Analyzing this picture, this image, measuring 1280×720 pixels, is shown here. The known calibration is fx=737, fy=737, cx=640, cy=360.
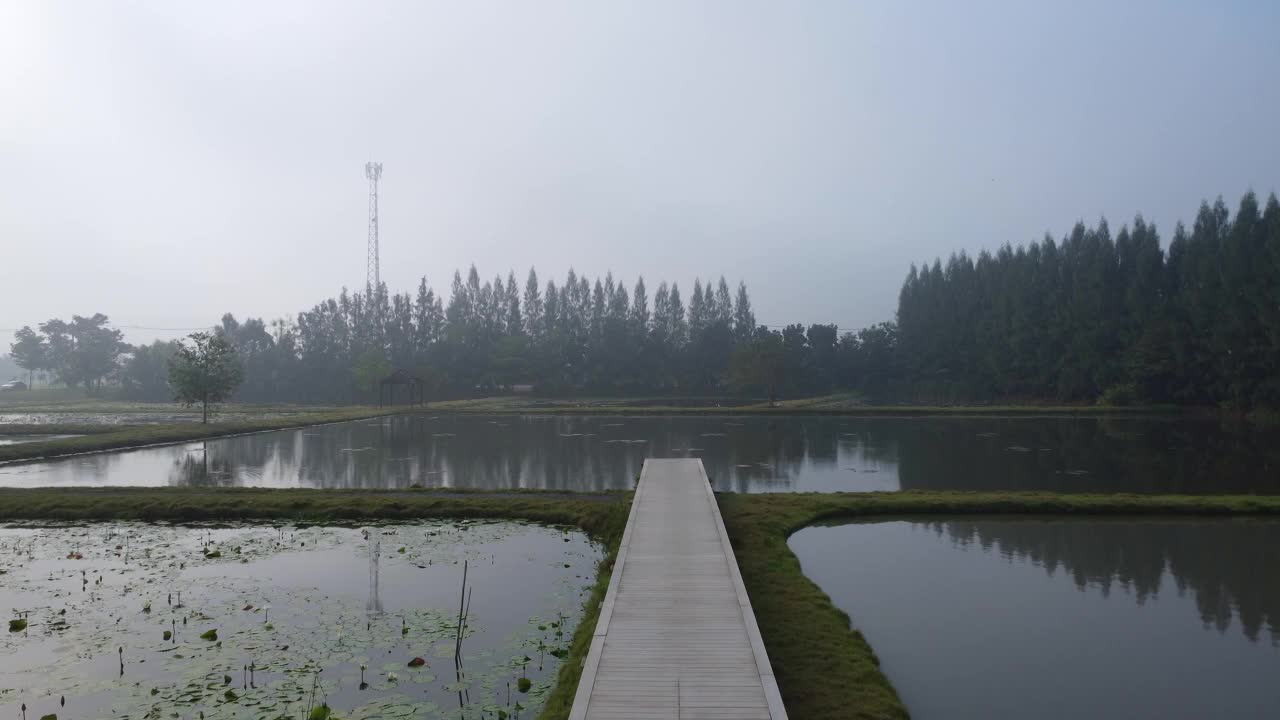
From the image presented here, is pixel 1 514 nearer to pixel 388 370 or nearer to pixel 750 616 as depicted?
pixel 750 616

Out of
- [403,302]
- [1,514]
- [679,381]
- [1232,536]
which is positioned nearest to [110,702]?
[1,514]

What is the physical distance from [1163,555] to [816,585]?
18.1 feet

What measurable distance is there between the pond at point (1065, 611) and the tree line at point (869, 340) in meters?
35.2

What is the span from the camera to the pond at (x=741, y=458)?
54.4ft

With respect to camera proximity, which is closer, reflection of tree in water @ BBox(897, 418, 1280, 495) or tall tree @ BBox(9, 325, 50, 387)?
reflection of tree in water @ BBox(897, 418, 1280, 495)

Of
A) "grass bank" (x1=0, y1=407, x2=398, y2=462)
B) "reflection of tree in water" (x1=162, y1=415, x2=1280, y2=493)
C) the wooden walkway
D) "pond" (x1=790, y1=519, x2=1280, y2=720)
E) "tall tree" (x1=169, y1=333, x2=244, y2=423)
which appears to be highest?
"tall tree" (x1=169, y1=333, x2=244, y2=423)

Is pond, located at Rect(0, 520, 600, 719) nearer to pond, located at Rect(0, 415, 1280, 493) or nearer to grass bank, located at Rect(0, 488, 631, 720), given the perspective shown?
grass bank, located at Rect(0, 488, 631, 720)

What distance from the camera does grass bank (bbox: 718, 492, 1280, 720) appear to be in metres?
5.68

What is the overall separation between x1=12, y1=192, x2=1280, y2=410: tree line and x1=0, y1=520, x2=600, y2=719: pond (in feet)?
127

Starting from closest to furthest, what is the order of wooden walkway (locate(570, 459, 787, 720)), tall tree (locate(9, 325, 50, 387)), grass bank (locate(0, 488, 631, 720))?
wooden walkway (locate(570, 459, 787, 720))
grass bank (locate(0, 488, 631, 720))
tall tree (locate(9, 325, 50, 387))

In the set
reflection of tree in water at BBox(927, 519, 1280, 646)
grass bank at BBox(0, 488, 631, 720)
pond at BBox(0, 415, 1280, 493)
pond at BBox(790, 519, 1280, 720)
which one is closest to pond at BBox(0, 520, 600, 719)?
grass bank at BBox(0, 488, 631, 720)

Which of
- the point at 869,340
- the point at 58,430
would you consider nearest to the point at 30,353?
the point at 58,430

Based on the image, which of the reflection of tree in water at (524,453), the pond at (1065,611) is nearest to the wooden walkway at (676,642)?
the pond at (1065,611)

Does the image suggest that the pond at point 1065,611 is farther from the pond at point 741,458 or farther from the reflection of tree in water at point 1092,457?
the pond at point 741,458
